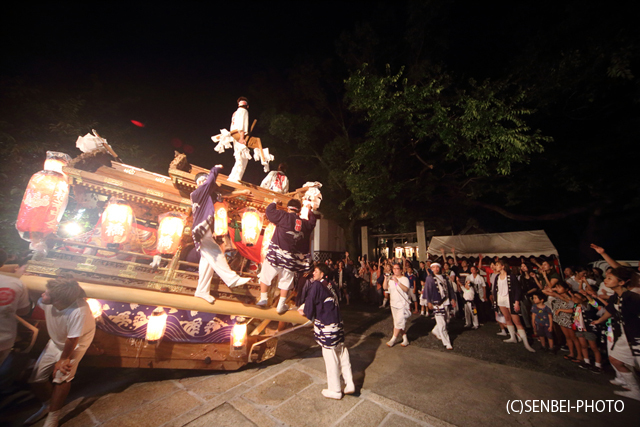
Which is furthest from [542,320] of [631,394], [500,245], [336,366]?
[500,245]

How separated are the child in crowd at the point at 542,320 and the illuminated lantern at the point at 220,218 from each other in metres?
7.86

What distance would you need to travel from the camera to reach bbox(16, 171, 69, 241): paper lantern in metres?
3.28

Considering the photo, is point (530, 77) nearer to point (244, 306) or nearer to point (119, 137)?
point (244, 306)

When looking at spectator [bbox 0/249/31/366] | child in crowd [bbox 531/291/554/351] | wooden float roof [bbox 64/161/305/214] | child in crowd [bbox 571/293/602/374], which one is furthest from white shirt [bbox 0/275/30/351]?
child in crowd [bbox 531/291/554/351]

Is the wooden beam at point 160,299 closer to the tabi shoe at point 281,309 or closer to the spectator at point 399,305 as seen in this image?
the tabi shoe at point 281,309

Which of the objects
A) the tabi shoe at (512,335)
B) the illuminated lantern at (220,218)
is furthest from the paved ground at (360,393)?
the illuminated lantern at (220,218)

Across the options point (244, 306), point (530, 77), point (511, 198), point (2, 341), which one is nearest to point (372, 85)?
point (530, 77)

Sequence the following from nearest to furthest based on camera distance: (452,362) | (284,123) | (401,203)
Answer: (452,362) < (401,203) < (284,123)

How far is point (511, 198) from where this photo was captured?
10.9m

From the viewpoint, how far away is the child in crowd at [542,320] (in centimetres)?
566

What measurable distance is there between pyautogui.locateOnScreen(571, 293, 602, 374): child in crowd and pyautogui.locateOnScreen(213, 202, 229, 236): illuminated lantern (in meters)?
7.67

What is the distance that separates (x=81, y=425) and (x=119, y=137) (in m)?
10.1

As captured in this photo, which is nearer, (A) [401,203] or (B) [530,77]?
(B) [530,77]

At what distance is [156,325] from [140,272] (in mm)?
971
